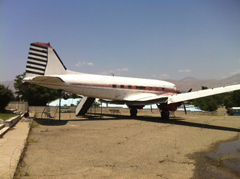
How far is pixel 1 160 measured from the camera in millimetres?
6008

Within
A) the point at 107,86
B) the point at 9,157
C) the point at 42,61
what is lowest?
the point at 9,157

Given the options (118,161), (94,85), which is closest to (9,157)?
(118,161)

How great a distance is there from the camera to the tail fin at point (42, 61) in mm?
17344

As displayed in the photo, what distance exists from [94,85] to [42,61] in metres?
5.66

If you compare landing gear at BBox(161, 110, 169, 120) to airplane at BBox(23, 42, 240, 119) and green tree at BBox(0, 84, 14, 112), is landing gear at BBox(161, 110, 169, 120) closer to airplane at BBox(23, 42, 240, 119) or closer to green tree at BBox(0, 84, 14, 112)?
airplane at BBox(23, 42, 240, 119)

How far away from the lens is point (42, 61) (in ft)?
58.7

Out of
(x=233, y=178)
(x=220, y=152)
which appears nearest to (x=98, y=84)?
(x=220, y=152)

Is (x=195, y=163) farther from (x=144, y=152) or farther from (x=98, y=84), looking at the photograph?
(x=98, y=84)

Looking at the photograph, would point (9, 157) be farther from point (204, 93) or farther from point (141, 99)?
point (141, 99)

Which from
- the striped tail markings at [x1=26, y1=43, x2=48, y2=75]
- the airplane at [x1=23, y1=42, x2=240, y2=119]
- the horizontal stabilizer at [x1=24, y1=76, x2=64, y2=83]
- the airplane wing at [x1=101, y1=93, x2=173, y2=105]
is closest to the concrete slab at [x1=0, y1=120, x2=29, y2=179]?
the horizontal stabilizer at [x1=24, y1=76, x2=64, y2=83]

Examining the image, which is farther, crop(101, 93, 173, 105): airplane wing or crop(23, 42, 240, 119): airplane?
Answer: crop(101, 93, 173, 105): airplane wing

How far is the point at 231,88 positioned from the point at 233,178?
12.1 metres

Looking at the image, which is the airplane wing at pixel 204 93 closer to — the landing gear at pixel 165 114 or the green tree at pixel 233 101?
the landing gear at pixel 165 114

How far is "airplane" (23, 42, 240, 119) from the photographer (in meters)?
17.3
